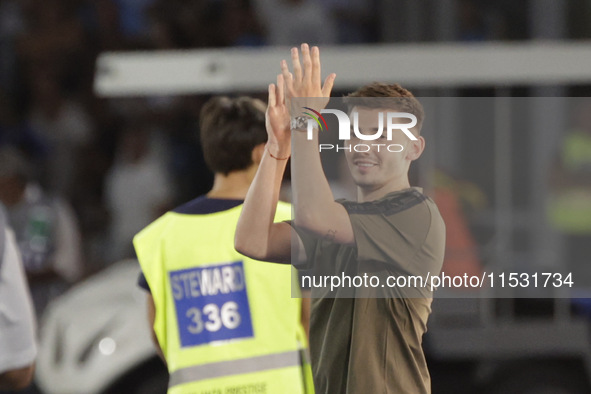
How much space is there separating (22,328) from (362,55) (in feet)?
11.1

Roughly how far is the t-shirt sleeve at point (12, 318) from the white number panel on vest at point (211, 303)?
0.57 meters

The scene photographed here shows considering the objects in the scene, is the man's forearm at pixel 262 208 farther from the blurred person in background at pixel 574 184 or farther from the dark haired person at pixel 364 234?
the blurred person in background at pixel 574 184

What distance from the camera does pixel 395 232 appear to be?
2.08 meters

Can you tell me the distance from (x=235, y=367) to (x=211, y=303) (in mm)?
189

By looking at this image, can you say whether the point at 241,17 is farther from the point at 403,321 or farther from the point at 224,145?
the point at 403,321

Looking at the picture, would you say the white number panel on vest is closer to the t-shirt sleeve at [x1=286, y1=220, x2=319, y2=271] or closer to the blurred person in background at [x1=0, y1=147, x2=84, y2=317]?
the t-shirt sleeve at [x1=286, y1=220, x2=319, y2=271]

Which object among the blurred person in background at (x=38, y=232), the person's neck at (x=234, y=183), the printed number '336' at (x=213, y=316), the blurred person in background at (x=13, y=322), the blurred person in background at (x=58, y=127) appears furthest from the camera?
the blurred person in background at (x=58, y=127)

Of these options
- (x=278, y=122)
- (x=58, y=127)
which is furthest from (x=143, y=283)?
(x=58, y=127)

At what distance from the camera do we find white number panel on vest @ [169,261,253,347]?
285cm

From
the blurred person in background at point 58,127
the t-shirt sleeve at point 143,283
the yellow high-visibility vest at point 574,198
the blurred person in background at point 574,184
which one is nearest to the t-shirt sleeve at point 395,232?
the t-shirt sleeve at point 143,283

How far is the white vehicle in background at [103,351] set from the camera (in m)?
5.62

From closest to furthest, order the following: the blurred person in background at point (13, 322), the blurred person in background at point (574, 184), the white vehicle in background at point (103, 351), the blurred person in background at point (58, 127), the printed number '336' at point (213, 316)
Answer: the printed number '336' at point (213, 316), the blurred person in background at point (13, 322), the blurred person in background at point (574, 184), the white vehicle in background at point (103, 351), the blurred person in background at point (58, 127)

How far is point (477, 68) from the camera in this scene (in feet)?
19.7

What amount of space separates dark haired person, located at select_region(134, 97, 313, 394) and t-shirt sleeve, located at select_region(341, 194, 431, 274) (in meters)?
0.78
